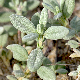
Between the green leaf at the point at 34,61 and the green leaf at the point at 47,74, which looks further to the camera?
the green leaf at the point at 47,74

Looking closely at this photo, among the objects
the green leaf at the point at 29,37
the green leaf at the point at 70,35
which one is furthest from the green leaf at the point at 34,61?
the green leaf at the point at 70,35

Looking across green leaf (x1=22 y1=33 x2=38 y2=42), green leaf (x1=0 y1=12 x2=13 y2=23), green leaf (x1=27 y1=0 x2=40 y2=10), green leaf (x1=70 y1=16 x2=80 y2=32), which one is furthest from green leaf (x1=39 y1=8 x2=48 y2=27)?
green leaf (x1=27 y1=0 x2=40 y2=10)

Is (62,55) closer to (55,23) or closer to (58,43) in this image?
(58,43)

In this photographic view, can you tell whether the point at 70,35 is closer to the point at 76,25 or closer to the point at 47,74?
the point at 76,25

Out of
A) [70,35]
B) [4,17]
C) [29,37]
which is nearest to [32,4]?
[4,17]

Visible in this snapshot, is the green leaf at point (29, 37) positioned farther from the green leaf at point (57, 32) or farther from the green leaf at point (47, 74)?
the green leaf at point (47, 74)

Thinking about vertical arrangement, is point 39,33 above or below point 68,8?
below

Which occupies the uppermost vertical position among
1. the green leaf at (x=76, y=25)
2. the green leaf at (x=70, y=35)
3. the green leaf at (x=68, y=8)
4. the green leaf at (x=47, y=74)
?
the green leaf at (x=68, y=8)
